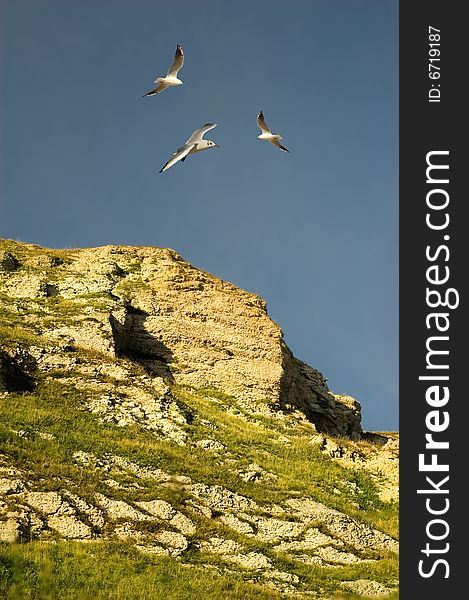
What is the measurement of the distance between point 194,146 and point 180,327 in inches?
1257

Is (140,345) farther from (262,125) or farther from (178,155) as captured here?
(178,155)

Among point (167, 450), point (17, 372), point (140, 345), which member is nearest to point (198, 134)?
point (167, 450)

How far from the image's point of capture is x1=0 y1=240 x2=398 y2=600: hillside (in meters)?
22.9

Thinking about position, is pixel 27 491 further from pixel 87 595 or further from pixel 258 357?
pixel 258 357

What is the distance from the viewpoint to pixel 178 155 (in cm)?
2289

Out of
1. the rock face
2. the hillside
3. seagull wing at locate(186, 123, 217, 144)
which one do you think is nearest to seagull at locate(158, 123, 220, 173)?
seagull wing at locate(186, 123, 217, 144)

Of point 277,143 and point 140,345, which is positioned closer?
point 277,143

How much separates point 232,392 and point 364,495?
1552 centimetres

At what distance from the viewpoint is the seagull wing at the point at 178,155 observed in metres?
21.4

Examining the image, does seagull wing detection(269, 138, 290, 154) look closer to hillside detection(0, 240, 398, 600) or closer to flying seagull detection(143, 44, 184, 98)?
flying seagull detection(143, 44, 184, 98)

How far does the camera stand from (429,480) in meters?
18.0

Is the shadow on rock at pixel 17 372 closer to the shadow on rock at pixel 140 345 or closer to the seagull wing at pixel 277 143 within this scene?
the shadow on rock at pixel 140 345

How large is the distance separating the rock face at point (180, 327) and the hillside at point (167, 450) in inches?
6.0

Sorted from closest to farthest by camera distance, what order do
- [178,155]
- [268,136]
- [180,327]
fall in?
1. [178,155]
2. [268,136]
3. [180,327]
